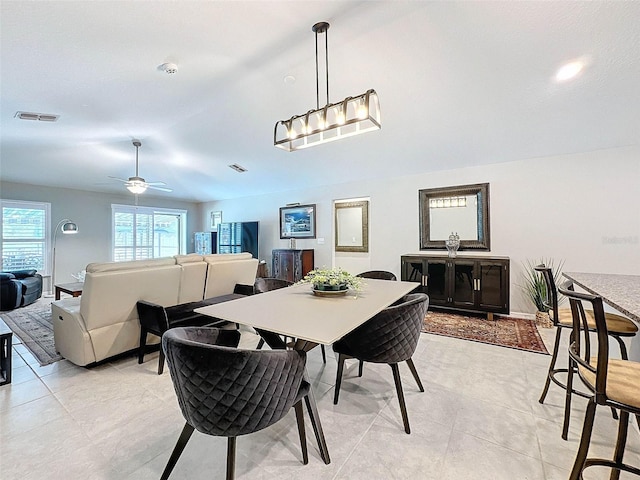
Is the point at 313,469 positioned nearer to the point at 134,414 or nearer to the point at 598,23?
the point at 134,414

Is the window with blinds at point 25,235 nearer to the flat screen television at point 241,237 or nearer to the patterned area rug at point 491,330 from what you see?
the flat screen television at point 241,237

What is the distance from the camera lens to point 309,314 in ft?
5.37

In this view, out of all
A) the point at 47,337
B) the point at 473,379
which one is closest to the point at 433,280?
the point at 473,379

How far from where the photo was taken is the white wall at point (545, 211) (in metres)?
3.58

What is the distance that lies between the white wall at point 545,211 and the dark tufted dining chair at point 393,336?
130 inches

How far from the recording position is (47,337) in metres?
3.36

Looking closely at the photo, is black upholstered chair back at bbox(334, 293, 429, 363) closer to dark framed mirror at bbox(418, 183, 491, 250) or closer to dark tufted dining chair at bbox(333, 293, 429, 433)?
dark tufted dining chair at bbox(333, 293, 429, 433)

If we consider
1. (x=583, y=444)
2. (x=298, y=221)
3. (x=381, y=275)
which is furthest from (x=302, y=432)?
(x=298, y=221)

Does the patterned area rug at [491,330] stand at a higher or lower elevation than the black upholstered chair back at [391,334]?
lower

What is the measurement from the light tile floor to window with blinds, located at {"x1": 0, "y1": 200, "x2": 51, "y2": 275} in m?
5.01

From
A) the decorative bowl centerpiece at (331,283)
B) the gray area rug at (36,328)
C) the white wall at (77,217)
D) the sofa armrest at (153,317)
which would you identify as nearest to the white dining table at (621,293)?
the decorative bowl centerpiece at (331,283)

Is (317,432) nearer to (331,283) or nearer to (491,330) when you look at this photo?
(331,283)


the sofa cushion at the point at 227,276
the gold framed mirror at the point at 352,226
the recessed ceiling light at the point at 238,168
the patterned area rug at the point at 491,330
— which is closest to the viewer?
the patterned area rug at the point at 491,330

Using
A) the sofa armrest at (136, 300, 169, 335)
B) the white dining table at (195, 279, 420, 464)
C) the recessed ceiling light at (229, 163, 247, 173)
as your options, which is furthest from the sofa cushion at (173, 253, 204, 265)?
the recessed ceiling light at (229, 163, 247, 173)
